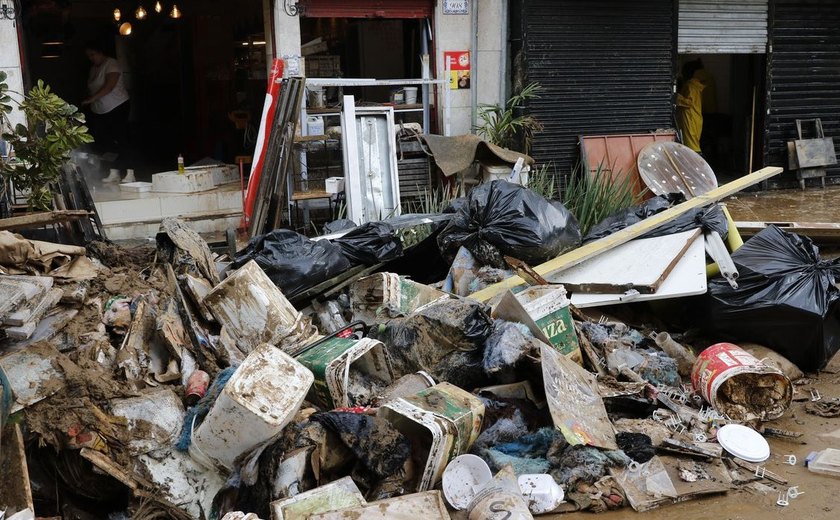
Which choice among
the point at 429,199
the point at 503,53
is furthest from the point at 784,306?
the point at 503,53

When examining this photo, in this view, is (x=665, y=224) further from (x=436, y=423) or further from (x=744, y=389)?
(x=436, y=423)

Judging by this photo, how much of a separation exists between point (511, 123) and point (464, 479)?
605 centimetres

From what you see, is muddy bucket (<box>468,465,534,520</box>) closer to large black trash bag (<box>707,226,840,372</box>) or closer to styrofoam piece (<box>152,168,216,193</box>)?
large black trash bag (<box>707,226,840,372</box>)

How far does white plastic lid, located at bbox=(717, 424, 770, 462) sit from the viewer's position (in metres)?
4.21

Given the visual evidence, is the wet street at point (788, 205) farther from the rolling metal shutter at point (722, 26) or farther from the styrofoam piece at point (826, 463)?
the styrofoam piece at point (826, 463)

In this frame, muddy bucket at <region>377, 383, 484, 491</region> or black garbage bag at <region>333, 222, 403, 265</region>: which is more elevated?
black garbage bag at <region>333, 222, 403, 265</region>

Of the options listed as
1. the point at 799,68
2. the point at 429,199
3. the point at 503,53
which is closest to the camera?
the point at 429,199

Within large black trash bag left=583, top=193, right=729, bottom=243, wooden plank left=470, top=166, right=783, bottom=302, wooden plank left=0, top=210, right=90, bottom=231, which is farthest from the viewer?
large black trash bag left=583, top=193, right=729, bottom=243

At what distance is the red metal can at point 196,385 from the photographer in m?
4.09

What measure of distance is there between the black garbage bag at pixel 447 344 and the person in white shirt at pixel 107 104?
277 inches

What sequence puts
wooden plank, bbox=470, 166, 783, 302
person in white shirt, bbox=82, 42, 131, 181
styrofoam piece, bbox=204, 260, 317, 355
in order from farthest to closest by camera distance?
person in white shirt, bbox=82, 42, 131, 181, wooden plank, bbox=470, 166, 783, 302, styrofoam piece, bbox=204, 260, 317, 355

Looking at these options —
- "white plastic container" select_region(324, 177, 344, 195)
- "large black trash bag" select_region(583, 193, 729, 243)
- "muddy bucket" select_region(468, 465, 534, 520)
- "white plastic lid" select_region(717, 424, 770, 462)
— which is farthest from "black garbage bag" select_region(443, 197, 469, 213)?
"muddy bucket" select_region(468, 465, 534, 520)

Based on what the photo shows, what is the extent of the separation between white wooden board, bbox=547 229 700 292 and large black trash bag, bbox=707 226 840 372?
1.12 feet

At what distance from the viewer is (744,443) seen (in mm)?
4281
